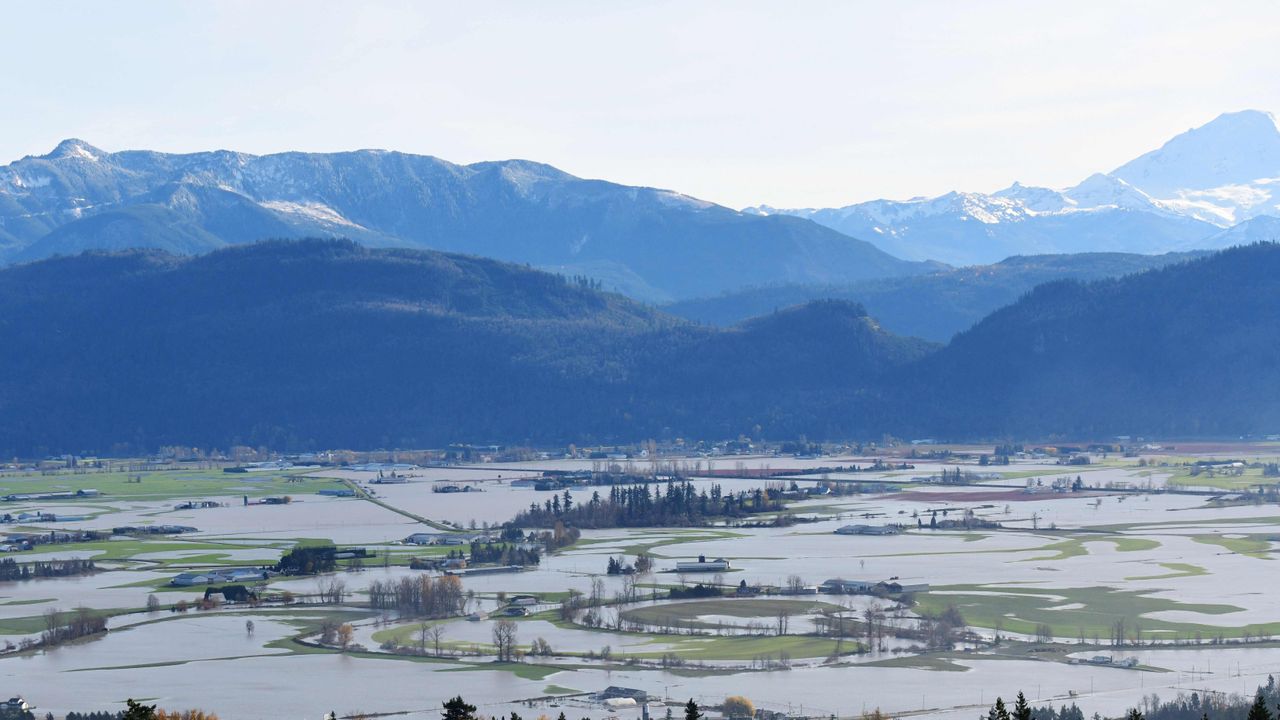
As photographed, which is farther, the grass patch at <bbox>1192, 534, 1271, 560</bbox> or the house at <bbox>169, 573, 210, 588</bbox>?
the grass patch at <bbox>1192, 534, 1271, 560</bbox>

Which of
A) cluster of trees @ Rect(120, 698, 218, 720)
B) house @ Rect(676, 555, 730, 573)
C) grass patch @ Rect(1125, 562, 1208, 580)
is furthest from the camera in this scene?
house @ Rect(676, 555, 730, 573)

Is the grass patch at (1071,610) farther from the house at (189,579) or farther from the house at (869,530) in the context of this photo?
the house at (189,579)

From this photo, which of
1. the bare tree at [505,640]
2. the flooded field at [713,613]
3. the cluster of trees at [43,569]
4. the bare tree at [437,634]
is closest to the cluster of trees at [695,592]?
the flooded field at [713,613]

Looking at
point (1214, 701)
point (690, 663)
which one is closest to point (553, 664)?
point (690, 663)

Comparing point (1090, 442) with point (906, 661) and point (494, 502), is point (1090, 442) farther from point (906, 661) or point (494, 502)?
point (906, 661)

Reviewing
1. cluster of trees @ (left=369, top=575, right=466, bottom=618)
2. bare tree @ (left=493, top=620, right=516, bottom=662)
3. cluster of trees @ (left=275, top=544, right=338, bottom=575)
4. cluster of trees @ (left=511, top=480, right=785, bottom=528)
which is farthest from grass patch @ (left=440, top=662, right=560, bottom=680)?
cluster of trees @ (left=511, top=480, right=785, bottom=528)

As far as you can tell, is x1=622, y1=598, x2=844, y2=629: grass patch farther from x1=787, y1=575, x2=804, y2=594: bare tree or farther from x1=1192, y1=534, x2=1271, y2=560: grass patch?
x1=1192, y1=534, x2=1271, y2=560: grass patch
